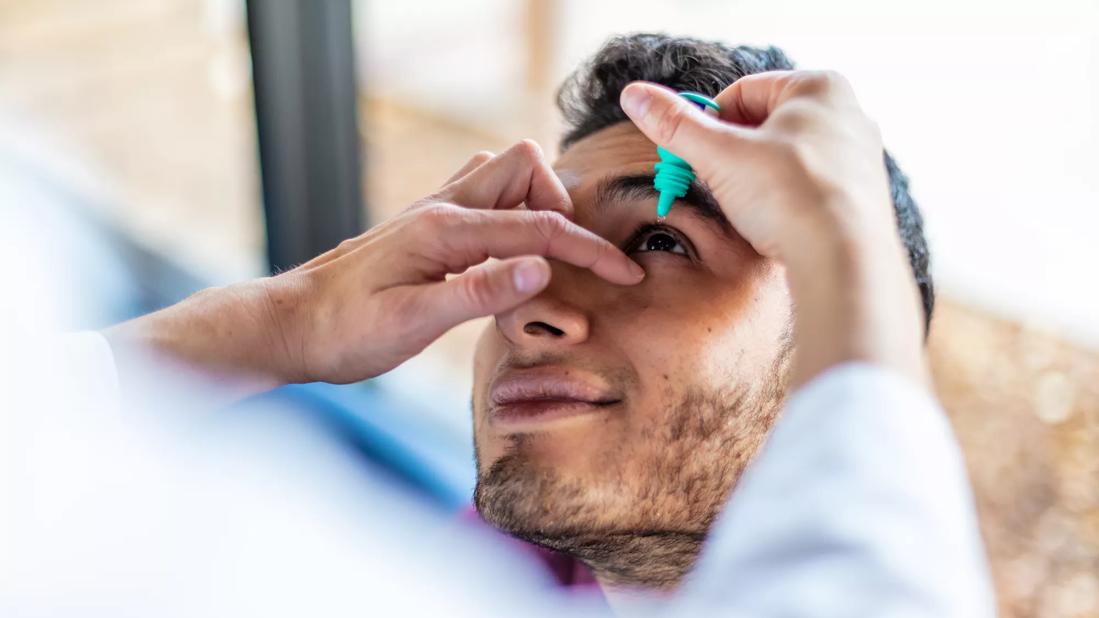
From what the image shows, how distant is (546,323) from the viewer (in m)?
1.04

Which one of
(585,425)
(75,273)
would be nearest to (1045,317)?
(585,425)

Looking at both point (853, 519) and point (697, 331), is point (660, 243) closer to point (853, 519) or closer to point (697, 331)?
point (697, 331)

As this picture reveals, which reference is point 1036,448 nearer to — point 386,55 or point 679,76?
point 679,76

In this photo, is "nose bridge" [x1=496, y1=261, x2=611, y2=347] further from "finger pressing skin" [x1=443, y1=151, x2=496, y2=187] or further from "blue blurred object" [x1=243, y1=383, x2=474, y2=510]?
"blue blurred object" [x1=243, y1=383, x2=474, y2=510]

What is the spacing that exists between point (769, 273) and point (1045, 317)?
649mm

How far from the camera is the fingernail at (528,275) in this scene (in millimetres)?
895

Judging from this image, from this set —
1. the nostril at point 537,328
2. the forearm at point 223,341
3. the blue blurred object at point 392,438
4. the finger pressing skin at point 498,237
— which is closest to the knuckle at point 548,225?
the finger pressing skin at point 498,237

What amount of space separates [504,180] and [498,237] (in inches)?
3.4

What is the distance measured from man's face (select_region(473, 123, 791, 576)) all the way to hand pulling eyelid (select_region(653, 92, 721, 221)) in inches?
1.2

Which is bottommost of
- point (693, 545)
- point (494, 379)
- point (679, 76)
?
point (693, 545)

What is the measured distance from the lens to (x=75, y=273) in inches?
89.5

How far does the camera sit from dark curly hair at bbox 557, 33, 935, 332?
1151mm

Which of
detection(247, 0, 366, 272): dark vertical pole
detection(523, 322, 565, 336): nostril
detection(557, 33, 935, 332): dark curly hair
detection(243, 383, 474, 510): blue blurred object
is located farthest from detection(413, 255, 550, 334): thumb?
detection(247, 0, 366, 272): dark vertical pole

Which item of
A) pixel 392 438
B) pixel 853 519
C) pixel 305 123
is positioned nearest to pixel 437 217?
pixel 853 519
